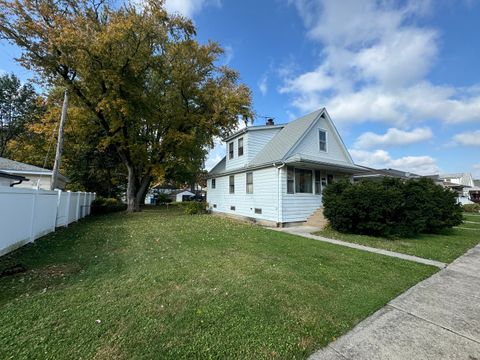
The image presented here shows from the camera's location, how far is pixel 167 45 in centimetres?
1633

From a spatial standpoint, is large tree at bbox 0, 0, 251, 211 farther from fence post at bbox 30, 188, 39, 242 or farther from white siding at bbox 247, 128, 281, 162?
fence post at bbox 30, 188, 39, 242

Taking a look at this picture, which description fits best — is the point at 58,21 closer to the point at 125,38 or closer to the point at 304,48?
the point at 125,38

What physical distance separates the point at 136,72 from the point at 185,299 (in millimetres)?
14950

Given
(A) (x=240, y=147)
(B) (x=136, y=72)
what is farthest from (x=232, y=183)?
(B) (x=136, y=72)

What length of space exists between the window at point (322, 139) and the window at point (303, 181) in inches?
84.3

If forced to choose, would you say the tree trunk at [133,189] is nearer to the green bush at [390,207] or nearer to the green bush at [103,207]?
the green bush at [103,207]

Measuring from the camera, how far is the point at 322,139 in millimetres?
14336

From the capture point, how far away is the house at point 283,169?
11.9m

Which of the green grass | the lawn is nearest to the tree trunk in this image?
the green grass

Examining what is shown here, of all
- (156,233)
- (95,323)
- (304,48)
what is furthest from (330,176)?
(95,323)

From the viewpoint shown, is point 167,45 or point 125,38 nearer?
point 125,38

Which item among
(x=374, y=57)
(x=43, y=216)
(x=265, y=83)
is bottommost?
(x=43, y=216)

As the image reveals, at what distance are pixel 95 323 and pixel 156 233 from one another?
A: 19.8 feet

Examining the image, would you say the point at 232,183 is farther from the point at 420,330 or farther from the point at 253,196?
the point at 420,330
